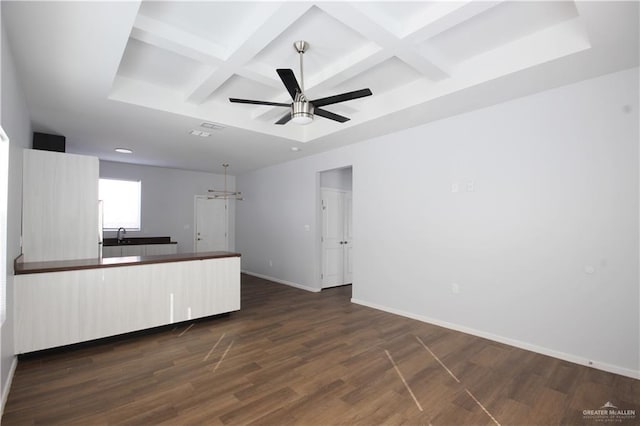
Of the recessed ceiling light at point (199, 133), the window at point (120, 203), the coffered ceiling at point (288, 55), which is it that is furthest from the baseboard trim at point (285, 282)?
the recessed ceiling light at point (199, 133)

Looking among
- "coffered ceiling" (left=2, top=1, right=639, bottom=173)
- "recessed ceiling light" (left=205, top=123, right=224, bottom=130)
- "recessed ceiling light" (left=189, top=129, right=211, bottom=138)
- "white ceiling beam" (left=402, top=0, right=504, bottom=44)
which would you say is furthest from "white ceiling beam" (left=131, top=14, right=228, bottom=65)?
"recessed ceiling light" (left=189, top=129, right=211, bottom=138)

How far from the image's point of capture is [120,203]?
7.04m

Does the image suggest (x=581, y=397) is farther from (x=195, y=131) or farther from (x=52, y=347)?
(x=195, y=131)

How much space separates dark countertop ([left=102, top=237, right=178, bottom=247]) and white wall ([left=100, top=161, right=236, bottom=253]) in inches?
10.0

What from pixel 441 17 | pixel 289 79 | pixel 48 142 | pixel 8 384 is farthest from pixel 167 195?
pixel 441 17

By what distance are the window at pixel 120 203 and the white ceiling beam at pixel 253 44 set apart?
177 inches

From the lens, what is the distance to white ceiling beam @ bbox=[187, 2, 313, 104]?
2209mm

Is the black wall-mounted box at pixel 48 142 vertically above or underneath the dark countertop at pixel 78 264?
above

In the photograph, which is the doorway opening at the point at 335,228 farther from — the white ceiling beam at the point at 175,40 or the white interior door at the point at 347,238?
the white ceiling beam at the point at 175,40

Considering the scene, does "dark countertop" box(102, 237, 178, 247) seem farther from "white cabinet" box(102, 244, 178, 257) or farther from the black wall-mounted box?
the black wall-mounted box

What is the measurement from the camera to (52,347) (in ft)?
10.1

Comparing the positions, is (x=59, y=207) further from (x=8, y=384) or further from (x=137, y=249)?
(x=137, y=249)

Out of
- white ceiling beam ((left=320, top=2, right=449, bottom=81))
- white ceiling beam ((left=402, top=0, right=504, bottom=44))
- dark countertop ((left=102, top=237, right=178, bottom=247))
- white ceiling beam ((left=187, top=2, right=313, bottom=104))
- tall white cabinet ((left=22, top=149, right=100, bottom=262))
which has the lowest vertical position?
dark countertop ((left=102, top=237, right=178, bottom=247))

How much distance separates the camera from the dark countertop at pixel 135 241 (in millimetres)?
6504
